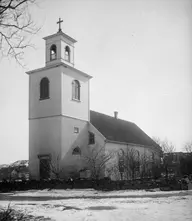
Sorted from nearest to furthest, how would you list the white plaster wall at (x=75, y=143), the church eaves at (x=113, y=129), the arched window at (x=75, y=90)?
the white plaster wall at (x=75, y=143)
the arched window at (x=75, y=90)
the church eaves at (x=113, y=129)

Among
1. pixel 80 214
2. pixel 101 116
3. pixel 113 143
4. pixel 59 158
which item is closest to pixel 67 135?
pixel 59 158

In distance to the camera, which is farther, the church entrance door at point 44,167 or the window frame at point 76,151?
the window frame at point 76,151

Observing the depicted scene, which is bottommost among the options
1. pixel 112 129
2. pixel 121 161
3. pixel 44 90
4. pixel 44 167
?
pixel 44 167

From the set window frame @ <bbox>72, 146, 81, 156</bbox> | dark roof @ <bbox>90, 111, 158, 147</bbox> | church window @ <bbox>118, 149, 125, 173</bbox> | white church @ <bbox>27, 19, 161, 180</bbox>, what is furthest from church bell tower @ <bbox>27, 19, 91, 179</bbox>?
church window @ <bbox>118, 149, 125, 173</bbox>

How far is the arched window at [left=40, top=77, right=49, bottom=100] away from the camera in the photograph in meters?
28.9

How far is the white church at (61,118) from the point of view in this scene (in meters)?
27.5

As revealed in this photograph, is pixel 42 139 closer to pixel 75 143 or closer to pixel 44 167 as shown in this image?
pixel 44 167

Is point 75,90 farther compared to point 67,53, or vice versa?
point 75,90

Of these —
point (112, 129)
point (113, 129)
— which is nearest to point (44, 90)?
point (112, 129)

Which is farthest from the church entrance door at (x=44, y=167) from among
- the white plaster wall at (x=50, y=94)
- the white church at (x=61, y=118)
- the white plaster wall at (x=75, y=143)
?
the white plaster wall at (x=50, y=94)

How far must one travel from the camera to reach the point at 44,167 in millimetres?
27688

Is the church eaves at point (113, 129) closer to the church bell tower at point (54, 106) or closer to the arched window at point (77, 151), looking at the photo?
the church bell tower at point (54, 106)

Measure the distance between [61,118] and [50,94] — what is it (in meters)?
2.77

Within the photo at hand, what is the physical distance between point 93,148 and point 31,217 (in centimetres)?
1922
